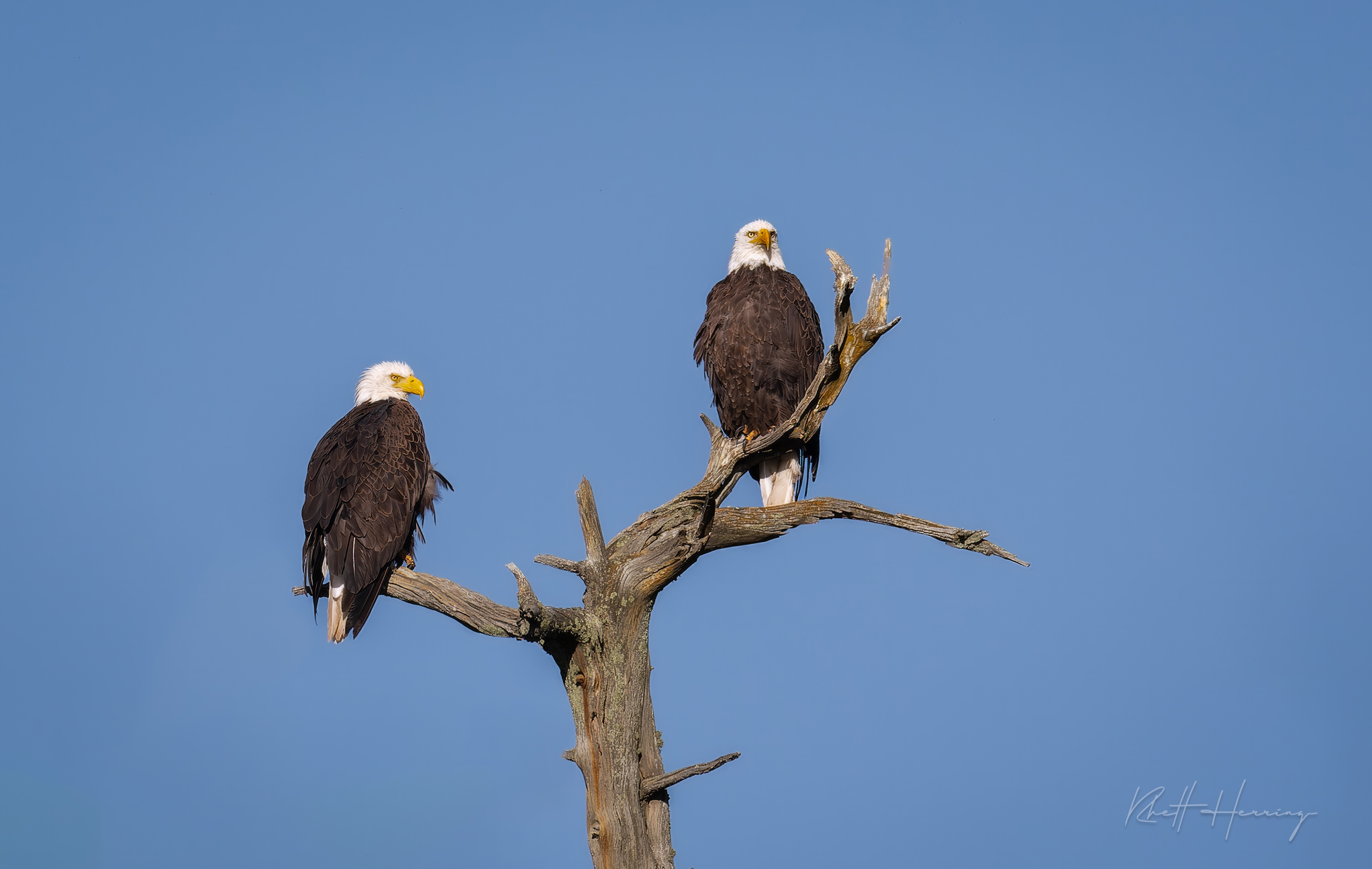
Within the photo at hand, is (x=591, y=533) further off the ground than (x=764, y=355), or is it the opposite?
(x=764, y=355)

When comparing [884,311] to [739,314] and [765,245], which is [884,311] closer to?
[739,314]

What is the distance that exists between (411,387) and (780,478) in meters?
2.67

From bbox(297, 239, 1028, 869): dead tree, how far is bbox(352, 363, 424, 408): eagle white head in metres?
1.88

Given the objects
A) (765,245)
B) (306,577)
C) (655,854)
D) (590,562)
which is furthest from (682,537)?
(765,245)

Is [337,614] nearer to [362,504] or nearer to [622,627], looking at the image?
[362,504]

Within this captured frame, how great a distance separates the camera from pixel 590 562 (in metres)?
5.54

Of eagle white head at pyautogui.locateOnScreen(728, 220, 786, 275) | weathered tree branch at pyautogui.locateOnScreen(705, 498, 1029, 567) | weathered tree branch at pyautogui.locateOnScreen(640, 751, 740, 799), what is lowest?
weathered tree branch at pyautogui.locateOnScreen(640, 751, 740, 799)

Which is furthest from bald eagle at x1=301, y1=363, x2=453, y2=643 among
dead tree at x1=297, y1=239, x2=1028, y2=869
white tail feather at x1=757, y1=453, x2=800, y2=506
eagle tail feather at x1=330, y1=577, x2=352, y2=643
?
white tail feather at x1=757, y1=453, x2=800, y2=506

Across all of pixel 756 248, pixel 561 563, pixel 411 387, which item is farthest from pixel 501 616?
pixel 756 248

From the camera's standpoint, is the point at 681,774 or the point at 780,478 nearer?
the point at 681,774

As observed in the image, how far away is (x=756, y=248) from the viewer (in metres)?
8.59

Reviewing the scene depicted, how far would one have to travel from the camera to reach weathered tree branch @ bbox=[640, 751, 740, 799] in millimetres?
5672

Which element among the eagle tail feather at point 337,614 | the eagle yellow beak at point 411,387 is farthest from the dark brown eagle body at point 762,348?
the eagle tail feather at point 337,614

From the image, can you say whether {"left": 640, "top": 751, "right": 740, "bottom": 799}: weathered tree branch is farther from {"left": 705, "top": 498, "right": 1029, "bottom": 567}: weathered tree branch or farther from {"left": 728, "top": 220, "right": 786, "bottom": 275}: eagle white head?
{"left": 728, "top": 220, "right": 786, "bottom": 275}: eagle white head
